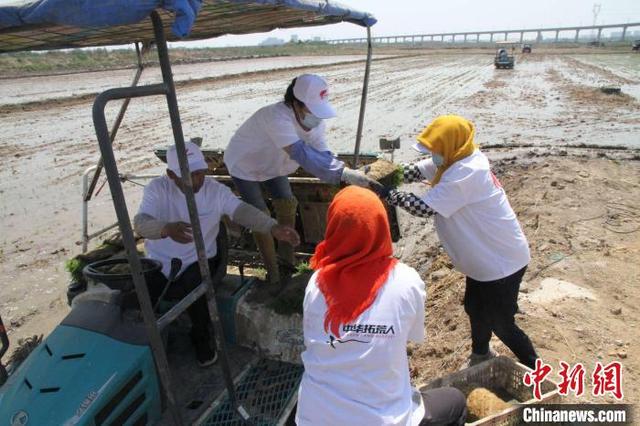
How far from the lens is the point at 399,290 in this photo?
2.06 meters

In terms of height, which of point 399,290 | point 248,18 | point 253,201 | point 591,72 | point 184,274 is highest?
point 248,18

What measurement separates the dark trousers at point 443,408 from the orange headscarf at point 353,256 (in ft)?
2.61

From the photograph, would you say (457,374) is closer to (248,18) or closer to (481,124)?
(248,18)

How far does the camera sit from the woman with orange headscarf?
1.97m

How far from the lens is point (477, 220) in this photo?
3018mm

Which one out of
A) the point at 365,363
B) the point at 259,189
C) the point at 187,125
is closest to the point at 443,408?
the point at 365,363

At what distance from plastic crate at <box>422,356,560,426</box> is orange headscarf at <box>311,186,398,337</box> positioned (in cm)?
139

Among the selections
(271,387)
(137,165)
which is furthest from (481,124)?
(271,387)

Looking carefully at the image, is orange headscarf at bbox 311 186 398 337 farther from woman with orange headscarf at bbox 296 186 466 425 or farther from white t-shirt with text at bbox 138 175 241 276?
white t-shirt with text at bbox 138 175 241 276

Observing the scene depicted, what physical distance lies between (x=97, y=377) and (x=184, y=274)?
3.32 ft

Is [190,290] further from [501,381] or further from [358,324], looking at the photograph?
[501,381]

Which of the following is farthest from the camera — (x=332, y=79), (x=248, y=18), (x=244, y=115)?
(x=332, y=79)

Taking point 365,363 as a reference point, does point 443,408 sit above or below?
below

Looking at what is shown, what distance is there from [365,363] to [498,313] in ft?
5.31
